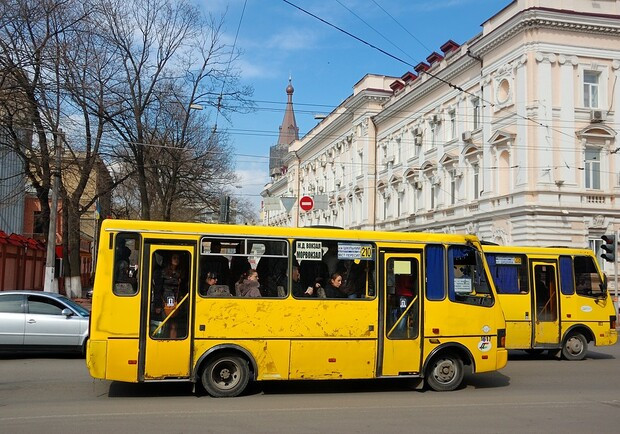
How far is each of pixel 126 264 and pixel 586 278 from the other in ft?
35.8

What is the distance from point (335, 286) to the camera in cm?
969

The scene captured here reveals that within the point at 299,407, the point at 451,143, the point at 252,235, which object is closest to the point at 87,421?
the point at 299,407

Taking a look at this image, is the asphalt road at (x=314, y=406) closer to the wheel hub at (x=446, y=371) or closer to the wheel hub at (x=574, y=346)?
the wheel hub at (x=446, y=371)

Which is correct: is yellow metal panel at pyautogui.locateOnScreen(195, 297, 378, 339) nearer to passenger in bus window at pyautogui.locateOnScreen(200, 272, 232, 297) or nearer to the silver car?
passenger in bus window at pyautogui.locateOnScreen(200, 272, 232, 297)

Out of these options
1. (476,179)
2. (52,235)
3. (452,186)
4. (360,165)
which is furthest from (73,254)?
(360,165)

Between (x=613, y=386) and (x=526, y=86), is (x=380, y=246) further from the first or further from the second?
(x=526, y=86)

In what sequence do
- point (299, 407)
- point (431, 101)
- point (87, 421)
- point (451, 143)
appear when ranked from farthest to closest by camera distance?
point (431, 101), point (451, 143), point (299, 407), point (87, 421)

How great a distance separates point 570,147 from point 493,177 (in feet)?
13.6

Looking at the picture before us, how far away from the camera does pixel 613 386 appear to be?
1103 cm

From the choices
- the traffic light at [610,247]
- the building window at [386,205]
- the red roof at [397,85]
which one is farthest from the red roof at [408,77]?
the traffic light at [610,247]

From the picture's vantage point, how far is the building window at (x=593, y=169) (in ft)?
106

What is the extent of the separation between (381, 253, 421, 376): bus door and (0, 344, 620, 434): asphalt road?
534 millimetres

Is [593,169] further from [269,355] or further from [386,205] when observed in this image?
[269,355]

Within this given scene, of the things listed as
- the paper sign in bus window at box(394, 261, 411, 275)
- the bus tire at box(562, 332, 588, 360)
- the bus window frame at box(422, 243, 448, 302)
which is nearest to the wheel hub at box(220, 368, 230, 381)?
the paper sign in bus window at box(394, 261, 411, 275)
